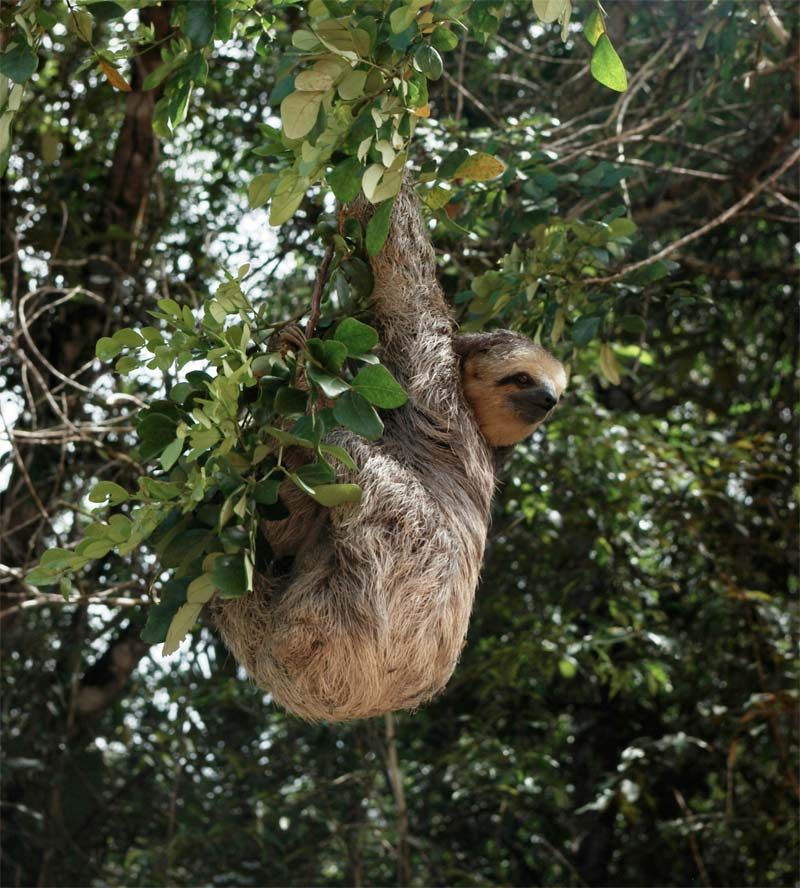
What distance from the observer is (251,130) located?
327 inches

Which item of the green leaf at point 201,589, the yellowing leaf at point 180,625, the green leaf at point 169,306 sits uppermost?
the green leaf at point 169,306

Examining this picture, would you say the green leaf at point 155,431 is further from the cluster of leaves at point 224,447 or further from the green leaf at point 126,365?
the green leaf at point 126,365

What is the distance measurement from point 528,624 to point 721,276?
2.91 m

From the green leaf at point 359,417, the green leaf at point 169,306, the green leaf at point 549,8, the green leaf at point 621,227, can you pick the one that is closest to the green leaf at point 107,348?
the green leaf at point 169,306

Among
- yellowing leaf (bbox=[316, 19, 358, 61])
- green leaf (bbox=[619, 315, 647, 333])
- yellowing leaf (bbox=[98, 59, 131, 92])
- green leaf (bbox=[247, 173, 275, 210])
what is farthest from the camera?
green leaf (bbox=[619, 315, 647, 333])

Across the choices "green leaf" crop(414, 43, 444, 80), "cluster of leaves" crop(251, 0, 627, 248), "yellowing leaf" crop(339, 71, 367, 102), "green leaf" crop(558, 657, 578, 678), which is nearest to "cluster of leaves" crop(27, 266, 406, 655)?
"cluster of leaves" crop(251, 0, 627, 248)

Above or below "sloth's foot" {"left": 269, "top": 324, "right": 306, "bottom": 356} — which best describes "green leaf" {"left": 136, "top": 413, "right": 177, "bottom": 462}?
below

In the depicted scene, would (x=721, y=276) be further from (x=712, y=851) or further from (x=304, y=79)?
(x=304, y=79)

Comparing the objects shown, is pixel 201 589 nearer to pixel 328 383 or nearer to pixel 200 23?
pixel 328 383

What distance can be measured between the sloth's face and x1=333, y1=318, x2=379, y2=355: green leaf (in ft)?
3.89

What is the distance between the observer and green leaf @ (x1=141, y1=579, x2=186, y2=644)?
3256 mm

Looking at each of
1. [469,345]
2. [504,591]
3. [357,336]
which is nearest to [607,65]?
[357,336]

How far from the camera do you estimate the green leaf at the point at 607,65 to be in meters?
3.03

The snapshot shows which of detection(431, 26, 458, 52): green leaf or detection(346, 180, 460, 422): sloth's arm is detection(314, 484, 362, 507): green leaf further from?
detection(431, 26, 458, 52): green leaf
